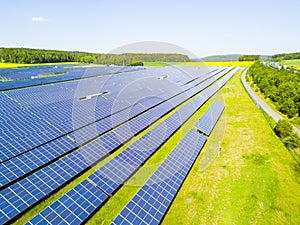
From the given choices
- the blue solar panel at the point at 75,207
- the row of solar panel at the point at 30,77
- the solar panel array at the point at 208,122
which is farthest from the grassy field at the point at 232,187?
the row of solar panel at the point at 30,77

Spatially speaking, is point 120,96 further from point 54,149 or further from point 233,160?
point 233,160

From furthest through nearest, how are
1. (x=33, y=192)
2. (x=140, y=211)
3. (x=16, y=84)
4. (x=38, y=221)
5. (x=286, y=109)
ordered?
(x=16, y=84), (x=286, y=109), (x=33, y=192), (x=140, y=211), (x=38, y=221)

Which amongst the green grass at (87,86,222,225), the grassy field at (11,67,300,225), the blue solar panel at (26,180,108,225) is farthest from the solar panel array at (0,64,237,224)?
the blue solar panel at (26,180,108,225)

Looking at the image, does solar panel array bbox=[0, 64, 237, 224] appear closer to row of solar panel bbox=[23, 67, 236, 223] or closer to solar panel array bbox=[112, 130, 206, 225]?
row of solar panel bbox=[23, 67, 236, 223]

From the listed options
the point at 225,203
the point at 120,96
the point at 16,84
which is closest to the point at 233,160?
the point at 225,203

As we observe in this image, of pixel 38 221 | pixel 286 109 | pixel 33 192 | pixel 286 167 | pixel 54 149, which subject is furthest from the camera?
pixel 286 109

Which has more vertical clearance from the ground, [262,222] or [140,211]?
[140,211]

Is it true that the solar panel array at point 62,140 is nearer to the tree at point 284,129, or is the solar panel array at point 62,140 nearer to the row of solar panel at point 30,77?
the tree at point 284,129

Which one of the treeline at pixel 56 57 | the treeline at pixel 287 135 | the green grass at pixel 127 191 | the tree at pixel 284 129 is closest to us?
the green grass at pixel 127 191
